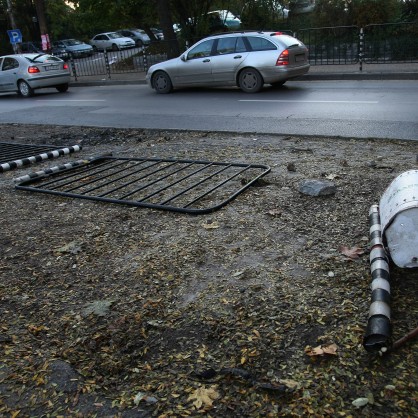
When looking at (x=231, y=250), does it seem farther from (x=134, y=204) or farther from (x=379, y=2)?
(x=379, y=2)

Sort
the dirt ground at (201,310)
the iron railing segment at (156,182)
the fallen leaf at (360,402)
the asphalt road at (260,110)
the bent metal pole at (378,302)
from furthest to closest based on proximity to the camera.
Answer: the asphalt road at (260,110), the iron railing segment at (156,182), the bent metal pole at (378,302), the dirt ground at (201,310), the fallen leaf at (360,402)

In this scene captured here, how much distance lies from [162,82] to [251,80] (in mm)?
3457

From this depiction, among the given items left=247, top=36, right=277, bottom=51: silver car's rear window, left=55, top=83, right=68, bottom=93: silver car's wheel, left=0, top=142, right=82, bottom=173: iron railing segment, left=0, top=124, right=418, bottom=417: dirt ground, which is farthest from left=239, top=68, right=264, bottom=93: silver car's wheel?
left=0, top=124, right=418, bottom=417: dirt ground

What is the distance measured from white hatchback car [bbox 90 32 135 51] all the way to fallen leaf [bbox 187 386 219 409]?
44.4m

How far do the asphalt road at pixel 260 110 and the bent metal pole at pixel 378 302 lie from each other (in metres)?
5.10

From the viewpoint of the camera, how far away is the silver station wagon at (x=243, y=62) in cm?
1482

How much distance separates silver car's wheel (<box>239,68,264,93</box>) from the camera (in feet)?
49.4

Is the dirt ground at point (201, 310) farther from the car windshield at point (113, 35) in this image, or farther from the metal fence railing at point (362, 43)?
the car windshield at point (113, 35)

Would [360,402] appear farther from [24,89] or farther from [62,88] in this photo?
[62,88]

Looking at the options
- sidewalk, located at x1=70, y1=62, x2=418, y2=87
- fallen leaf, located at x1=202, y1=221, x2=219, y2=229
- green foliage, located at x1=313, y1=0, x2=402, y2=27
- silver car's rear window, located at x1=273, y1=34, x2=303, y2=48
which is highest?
green foliage, located at x1=313, y1=0, x2=402, y2=27

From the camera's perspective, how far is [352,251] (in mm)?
4039

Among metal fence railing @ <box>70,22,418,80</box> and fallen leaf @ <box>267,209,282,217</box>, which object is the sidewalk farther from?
fallen leaf @ <box>267,209,282,217</box>

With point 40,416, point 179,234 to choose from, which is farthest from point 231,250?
point 40,416

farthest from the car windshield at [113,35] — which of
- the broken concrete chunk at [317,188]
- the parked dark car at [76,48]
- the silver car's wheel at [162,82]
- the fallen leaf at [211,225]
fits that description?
the fallen leaf at [211,225]
